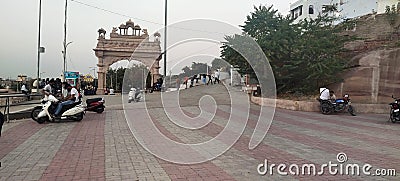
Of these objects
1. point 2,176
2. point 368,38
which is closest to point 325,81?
point 368,38

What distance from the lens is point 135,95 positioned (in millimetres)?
17656

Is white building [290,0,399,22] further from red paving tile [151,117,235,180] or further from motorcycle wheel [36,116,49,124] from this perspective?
red paving tile [151,117,235,180]

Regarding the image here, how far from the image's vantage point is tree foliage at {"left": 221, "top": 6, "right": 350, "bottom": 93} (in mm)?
16328

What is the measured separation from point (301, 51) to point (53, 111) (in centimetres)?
1153

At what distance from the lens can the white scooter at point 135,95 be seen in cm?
1720

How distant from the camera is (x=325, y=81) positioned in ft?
58.1

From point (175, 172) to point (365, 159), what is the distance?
3565 mm

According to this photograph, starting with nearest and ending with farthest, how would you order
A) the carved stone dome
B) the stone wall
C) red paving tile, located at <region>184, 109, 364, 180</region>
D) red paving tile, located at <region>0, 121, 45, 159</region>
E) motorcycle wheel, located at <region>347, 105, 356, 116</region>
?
red paving tile, located at <region>184, 109, 364, 180</region>, red paving tile, located at <region>0, 121, 45, 159</region>, motorcycle wheel, located at <region>347, 105, 356, 116</region>, the stone wall, the carved stone dome

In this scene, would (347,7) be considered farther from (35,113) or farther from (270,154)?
(270,154)

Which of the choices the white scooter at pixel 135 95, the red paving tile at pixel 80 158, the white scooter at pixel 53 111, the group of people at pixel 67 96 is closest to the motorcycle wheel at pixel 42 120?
the white scooter at pixel 53 111

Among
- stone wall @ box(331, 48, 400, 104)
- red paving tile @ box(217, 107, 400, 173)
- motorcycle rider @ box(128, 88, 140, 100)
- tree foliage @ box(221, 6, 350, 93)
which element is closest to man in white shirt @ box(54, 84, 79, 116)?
motorcycle rider @ box(128, 88, 140, 100)

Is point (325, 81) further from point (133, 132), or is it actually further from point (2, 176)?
point (2, 176)

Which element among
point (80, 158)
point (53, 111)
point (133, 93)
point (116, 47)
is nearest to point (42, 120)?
point (53, 111)

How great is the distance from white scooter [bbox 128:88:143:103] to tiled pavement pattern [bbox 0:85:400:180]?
20.7 ft
